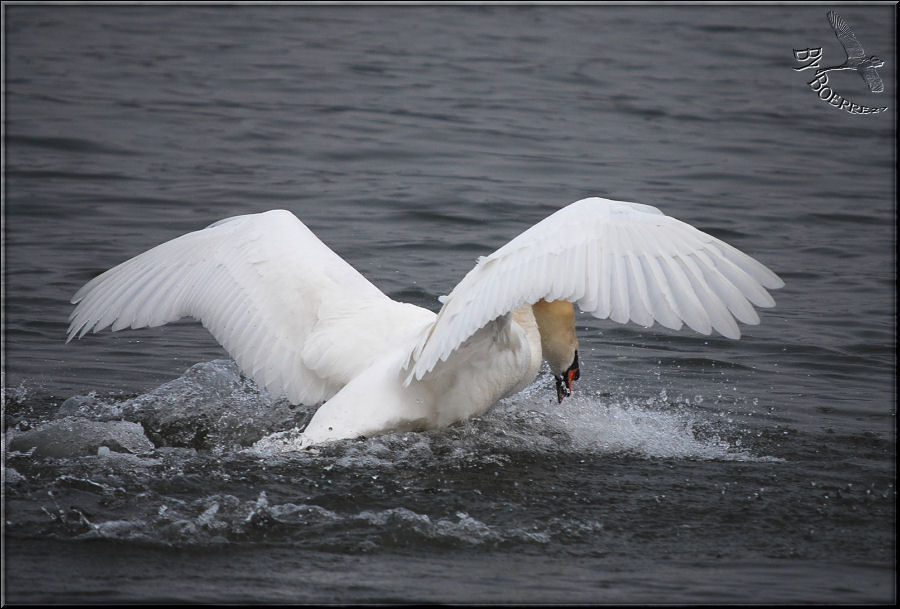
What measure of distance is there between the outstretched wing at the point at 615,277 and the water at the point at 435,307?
840mm

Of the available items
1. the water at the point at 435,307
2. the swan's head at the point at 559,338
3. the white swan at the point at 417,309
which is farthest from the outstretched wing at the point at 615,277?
the water at the point at 435,307

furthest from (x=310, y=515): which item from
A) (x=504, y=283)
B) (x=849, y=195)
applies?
(x=849, y=195)

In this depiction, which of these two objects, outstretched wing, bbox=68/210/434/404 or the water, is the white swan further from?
the water

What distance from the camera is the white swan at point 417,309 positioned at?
4.81m

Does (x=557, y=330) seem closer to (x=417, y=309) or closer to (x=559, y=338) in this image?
(x=559, y=338)

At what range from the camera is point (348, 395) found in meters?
5.54

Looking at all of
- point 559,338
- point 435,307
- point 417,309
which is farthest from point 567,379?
point 435,307

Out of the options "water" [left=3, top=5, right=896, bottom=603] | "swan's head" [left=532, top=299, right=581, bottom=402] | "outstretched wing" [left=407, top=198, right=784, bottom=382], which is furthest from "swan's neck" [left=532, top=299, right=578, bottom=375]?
"outstretched wing" [left=407, top=198, right=784, bottom=382]

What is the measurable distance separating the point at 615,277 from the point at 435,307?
148 inches

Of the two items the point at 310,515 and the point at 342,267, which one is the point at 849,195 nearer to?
the point at 342,267

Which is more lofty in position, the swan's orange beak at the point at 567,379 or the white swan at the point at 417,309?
the white swan at the point at 417,309

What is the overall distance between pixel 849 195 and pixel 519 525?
27.8 feet

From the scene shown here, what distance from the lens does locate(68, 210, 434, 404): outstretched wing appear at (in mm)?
5953

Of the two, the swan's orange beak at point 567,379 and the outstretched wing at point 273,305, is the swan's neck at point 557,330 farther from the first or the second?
the outstretched wing at point 273,305
